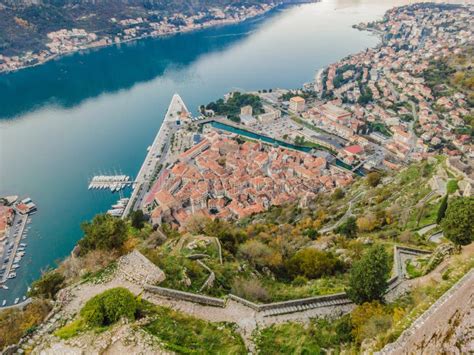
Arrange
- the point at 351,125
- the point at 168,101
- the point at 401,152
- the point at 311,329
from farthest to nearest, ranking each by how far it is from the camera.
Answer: the point at 168,101 → the point at 351,125 → the point at 401,152 → the point at 311,329

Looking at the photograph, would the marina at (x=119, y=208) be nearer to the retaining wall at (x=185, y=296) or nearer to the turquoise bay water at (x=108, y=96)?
the turquoise bay water at (x=108, y=96)

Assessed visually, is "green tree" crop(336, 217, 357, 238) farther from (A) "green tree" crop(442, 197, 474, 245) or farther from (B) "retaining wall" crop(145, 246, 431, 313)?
(A) "green tree" crop(442, 197, 474, 245)

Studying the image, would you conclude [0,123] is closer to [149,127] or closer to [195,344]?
[149,127]

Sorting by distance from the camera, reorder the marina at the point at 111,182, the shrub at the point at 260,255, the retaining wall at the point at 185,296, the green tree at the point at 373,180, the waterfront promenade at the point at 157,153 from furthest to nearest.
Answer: the marina at the point at 111,182, the waterfront promenade at the point at 157,153, the green tree at the point at 373,180, the shrub at the point at 260,255, the retaining wall at the point at 185,296

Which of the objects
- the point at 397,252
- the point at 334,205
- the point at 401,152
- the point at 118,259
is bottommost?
the point at 401,152

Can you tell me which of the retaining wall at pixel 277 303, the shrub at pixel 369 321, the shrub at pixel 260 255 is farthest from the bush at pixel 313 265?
the shrub at pixel 369 321

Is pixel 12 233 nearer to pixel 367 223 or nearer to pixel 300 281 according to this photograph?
pixel 300 281

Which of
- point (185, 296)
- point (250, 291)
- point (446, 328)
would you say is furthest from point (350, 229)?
point (446, 328)

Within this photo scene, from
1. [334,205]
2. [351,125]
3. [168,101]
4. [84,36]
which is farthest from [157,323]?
[84,36]
